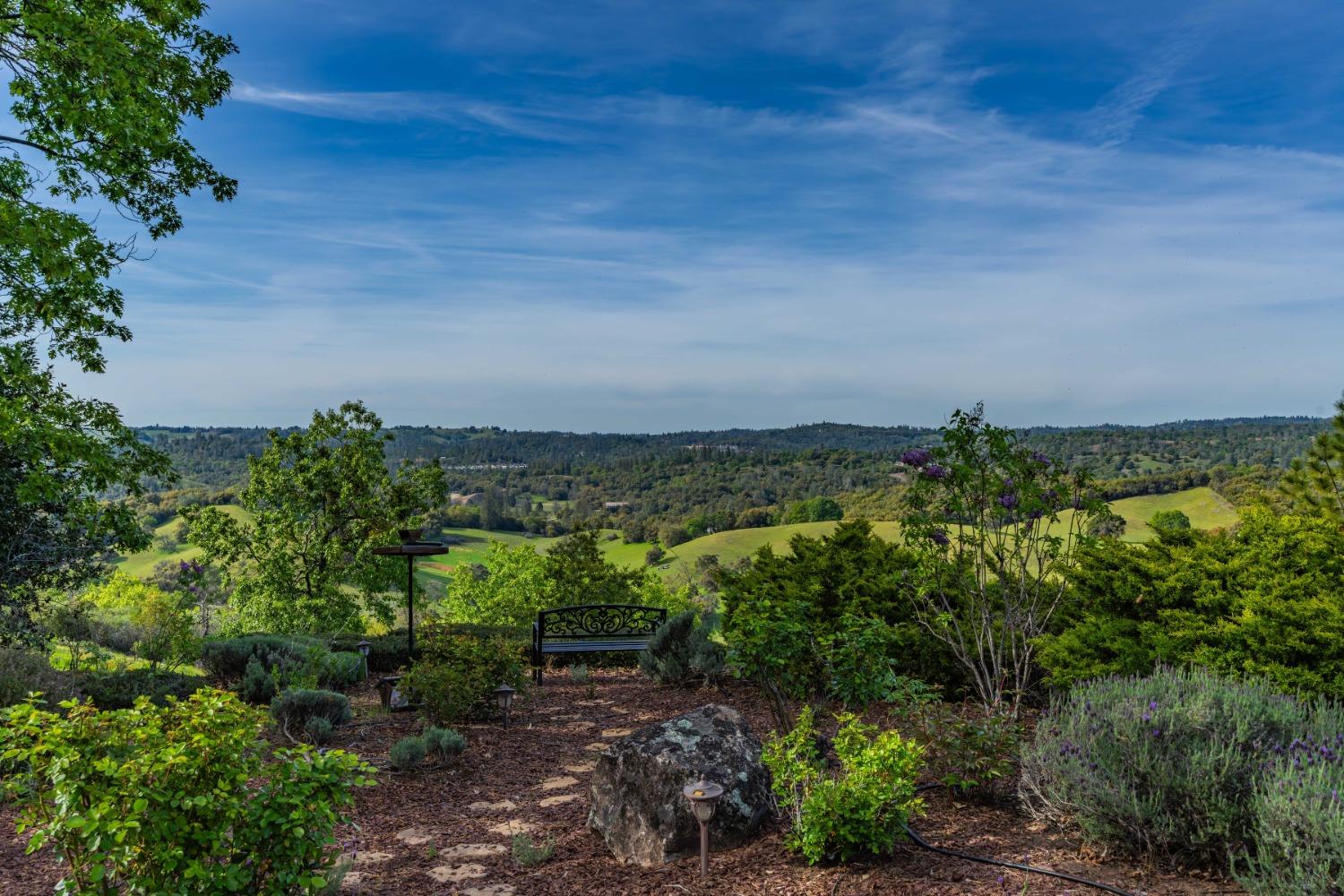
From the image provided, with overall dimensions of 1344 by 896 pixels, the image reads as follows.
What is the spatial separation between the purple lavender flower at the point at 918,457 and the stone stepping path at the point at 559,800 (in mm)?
3222

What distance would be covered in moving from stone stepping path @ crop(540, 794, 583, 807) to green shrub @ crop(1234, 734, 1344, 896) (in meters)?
3.53

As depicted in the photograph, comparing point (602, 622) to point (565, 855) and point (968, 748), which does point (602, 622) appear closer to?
point (565, 855)

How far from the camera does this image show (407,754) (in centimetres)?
559

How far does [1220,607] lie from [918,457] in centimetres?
222

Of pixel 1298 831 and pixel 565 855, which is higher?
pixel 1298 831

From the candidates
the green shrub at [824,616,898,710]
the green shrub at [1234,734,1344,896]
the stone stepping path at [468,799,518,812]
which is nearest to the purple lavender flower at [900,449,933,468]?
the green shrub at [824,616,898,710]

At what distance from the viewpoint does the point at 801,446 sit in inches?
2314

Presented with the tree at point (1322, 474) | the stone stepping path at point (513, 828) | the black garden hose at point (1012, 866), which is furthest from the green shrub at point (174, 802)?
the tree at point (1322, 474)

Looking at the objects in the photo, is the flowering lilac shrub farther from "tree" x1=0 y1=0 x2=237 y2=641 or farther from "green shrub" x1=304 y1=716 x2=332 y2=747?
"tree" x1=0 y1=0 x2=237 y2=641

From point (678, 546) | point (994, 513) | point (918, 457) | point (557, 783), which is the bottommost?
point (678, 546)

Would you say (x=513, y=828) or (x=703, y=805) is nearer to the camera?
(x=703, y=805)

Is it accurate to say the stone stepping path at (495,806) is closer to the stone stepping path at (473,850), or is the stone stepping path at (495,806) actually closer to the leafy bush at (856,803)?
the stone stepping path at (473,850)

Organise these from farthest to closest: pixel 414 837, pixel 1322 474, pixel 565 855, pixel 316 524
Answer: pixel 316 524
pixel 1322 474
pixel 414 837
pixel 565 855

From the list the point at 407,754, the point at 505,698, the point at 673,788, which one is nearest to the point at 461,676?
the point at 505,698
